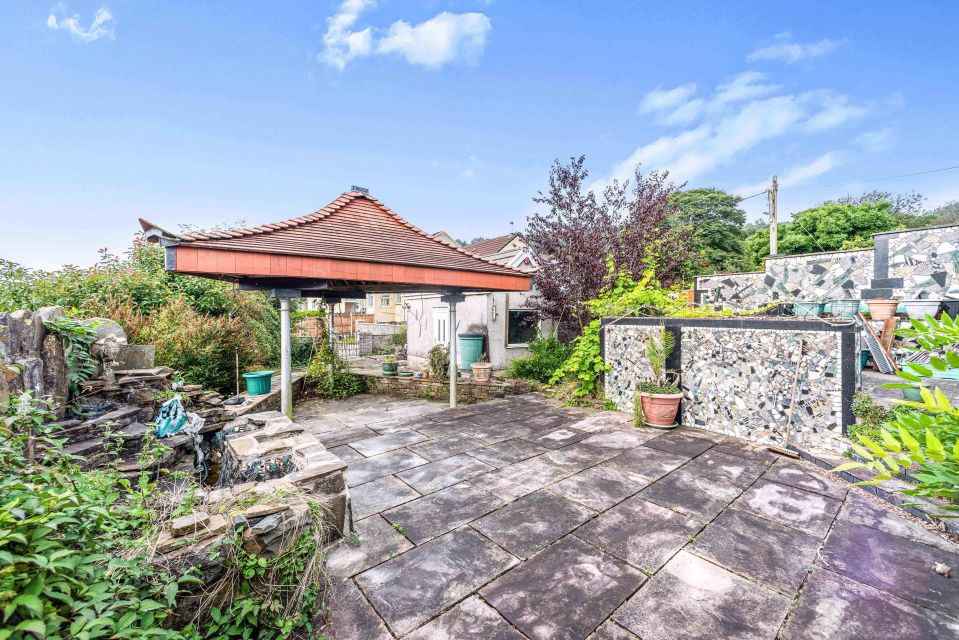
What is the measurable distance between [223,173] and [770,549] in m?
13.7

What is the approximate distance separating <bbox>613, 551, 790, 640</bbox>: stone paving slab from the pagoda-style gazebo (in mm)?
4320

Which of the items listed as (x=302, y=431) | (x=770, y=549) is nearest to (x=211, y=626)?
(x=302, y=431)

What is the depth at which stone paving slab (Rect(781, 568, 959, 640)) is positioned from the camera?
6.10ft

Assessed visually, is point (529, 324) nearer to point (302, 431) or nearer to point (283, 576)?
point (302, 431)

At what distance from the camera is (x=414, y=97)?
1016cm

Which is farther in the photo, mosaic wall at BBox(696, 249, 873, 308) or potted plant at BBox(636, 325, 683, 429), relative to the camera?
mosaic wall at BBox(696, 249, 873, 308)

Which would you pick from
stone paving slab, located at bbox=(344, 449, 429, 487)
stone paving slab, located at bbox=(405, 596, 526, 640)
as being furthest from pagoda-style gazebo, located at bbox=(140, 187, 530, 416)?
stone paving slab, located at bbox=(405, 596, 526, 640)

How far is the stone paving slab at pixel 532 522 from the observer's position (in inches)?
103

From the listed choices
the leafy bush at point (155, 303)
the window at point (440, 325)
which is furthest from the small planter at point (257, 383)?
the window at point (440, 325)

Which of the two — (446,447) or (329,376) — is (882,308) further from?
(329,376)

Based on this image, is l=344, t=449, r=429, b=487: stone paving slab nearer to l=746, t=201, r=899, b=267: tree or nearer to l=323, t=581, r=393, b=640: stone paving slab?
l=323, t=581, r=393, b=640: stone paving slab

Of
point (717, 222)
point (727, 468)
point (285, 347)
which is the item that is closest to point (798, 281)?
point (727, 468)

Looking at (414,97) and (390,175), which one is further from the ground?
(414,97)

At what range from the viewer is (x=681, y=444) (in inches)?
180
